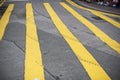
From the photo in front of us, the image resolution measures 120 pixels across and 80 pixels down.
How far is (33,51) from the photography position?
6.19 m

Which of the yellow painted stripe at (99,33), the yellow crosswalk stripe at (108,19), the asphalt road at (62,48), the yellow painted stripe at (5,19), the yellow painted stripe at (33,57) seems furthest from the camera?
the yellow crosswalk stripe at (108,19)

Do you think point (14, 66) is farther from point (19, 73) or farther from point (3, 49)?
point (3, 49)

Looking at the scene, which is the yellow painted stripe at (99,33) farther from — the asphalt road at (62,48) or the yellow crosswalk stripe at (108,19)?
the yellow crosswalk stripe at (108,19)

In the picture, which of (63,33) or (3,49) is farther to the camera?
(63,33)

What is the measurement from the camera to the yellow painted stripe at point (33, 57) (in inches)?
197

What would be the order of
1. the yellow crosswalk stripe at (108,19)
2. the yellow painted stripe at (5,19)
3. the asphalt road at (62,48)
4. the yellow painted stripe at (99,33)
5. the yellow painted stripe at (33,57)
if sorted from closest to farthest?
the yellow painted stripe at (33,57), the asphalt road at (62,48), the yellow painted stripe at (99,33), the yellow painted stripe at (5,19), the yellow crosswalk stripe at (108,19)

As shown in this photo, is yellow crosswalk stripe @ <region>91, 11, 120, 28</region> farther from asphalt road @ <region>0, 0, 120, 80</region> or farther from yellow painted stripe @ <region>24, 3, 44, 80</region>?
yellow painted stripe @ <region>24, 3, 44, 80</region>

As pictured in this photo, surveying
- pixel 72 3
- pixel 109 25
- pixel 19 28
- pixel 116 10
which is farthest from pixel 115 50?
pixel 72 3

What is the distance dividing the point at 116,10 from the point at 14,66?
293 inches

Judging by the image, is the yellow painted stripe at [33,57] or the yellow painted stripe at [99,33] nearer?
the yellow painted stripe at [33,57]

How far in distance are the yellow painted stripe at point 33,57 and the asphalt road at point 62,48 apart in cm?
2

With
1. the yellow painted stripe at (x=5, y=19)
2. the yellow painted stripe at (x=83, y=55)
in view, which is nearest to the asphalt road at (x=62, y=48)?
the yellow painted stripe at (x=83, y=55)

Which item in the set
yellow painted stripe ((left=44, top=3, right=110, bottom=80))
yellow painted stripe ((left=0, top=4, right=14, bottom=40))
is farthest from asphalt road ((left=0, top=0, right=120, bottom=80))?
yellow painted stripe ((left=0, top=4, right=14, bottom=40))

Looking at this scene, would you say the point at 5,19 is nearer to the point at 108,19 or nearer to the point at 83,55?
the point at 108,19
